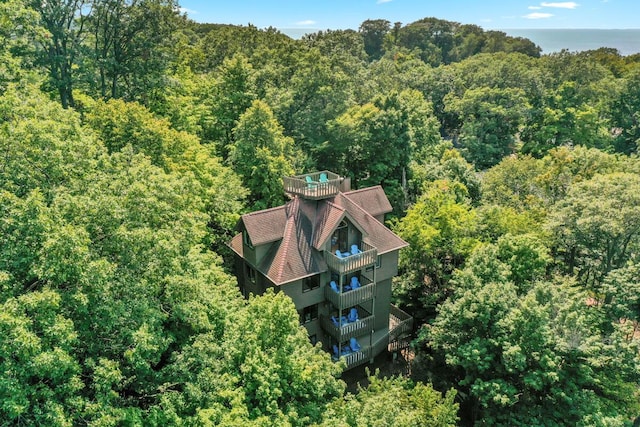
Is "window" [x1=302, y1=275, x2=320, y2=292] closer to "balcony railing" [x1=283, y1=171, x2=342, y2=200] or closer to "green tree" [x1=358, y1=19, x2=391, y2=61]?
"balcony railing" [x1=283, y1=171, x2=342, y2=200]

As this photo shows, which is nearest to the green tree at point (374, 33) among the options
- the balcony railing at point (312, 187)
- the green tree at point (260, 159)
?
the green tree at point (260, 159)

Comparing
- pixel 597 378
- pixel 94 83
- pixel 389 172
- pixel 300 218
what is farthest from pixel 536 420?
pixel 94 83

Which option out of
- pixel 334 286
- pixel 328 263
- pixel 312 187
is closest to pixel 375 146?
pixel 312 187

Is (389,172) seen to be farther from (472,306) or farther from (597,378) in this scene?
(597,378)

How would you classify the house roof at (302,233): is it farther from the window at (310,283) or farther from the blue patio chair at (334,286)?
the blue patio chair at (334,286)

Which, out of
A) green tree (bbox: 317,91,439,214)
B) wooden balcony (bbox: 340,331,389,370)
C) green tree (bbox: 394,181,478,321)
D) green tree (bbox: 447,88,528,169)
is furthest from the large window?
green tree (bbox: 447,88,528,169)

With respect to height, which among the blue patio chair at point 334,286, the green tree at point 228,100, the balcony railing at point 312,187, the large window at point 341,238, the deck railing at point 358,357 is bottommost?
the deck railing at point 358,357

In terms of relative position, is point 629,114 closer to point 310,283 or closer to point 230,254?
point 310,283
